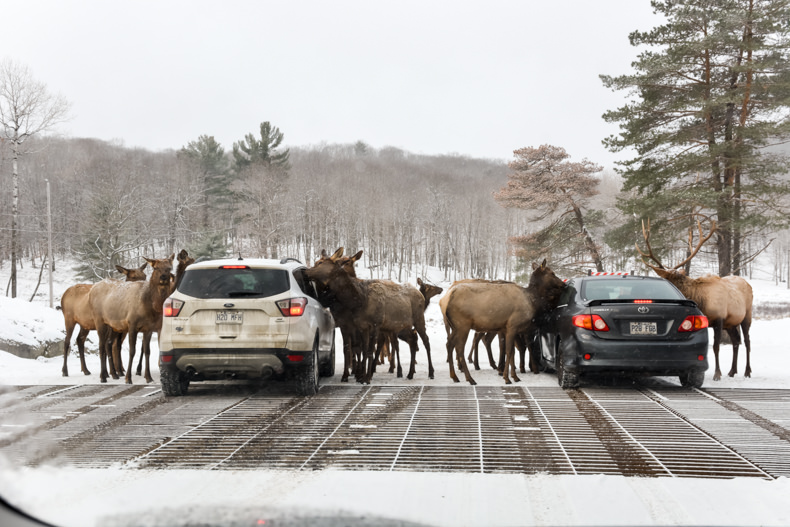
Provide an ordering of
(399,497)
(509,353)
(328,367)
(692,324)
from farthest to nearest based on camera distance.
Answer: (328,367) → (509,353) → (692,324) → (399,497)

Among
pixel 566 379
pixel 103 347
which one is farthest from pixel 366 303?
pixel 103 347

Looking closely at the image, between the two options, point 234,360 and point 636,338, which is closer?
point 234,360

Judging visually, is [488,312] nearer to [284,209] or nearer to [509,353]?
[509,353]

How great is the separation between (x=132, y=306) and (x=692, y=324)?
8.41 m

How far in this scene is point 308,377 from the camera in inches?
316

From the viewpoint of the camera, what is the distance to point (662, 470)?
14.4 ft

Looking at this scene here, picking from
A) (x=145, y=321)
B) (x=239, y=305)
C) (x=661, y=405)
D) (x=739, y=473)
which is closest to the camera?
(x=739, y=473)

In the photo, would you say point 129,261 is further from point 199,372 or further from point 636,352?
point 636,352

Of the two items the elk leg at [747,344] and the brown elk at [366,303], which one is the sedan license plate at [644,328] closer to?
the elk leg at [747,344]

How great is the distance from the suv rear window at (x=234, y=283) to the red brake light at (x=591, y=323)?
3.93m

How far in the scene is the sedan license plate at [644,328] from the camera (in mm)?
8062

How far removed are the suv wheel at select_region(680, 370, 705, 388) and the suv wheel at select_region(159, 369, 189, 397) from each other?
675cm

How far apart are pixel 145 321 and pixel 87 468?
5.81 metres

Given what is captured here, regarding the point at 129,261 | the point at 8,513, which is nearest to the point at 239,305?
the point at 8,513
